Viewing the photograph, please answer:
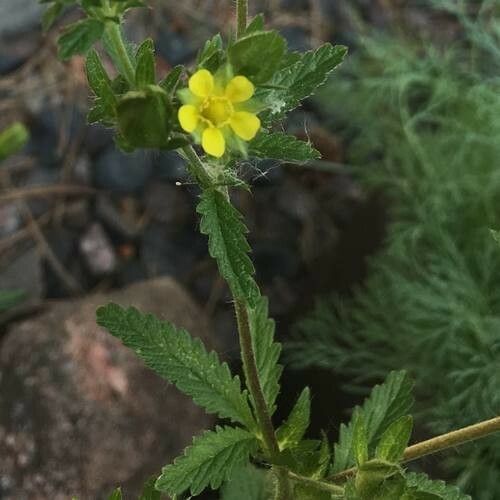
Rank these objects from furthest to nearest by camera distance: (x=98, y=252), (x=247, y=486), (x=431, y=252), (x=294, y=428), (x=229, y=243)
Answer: (x=98, y=252), (x=431, y=252), (x=247, y=486), (x=294, y=428), (x=229, y=243)

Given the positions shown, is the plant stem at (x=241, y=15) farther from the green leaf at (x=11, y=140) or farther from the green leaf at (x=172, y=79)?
the green leaf at (x=11, y=140)

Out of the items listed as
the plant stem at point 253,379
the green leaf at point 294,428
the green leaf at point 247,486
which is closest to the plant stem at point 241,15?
the plant stem at point 253,379

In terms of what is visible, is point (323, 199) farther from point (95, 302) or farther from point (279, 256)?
point (95, 302)

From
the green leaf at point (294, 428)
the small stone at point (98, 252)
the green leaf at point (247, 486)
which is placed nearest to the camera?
the green leaf at point (294, 428)

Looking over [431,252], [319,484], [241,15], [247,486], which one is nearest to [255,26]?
[241,15]

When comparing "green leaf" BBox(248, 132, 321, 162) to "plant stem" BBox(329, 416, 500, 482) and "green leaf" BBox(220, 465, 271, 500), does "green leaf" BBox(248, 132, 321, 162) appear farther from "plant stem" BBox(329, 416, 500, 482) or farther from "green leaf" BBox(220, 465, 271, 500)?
"green leaf" BBox(220, 465, 271, 500)

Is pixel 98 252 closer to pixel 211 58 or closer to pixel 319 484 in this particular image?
pixel 319 484
